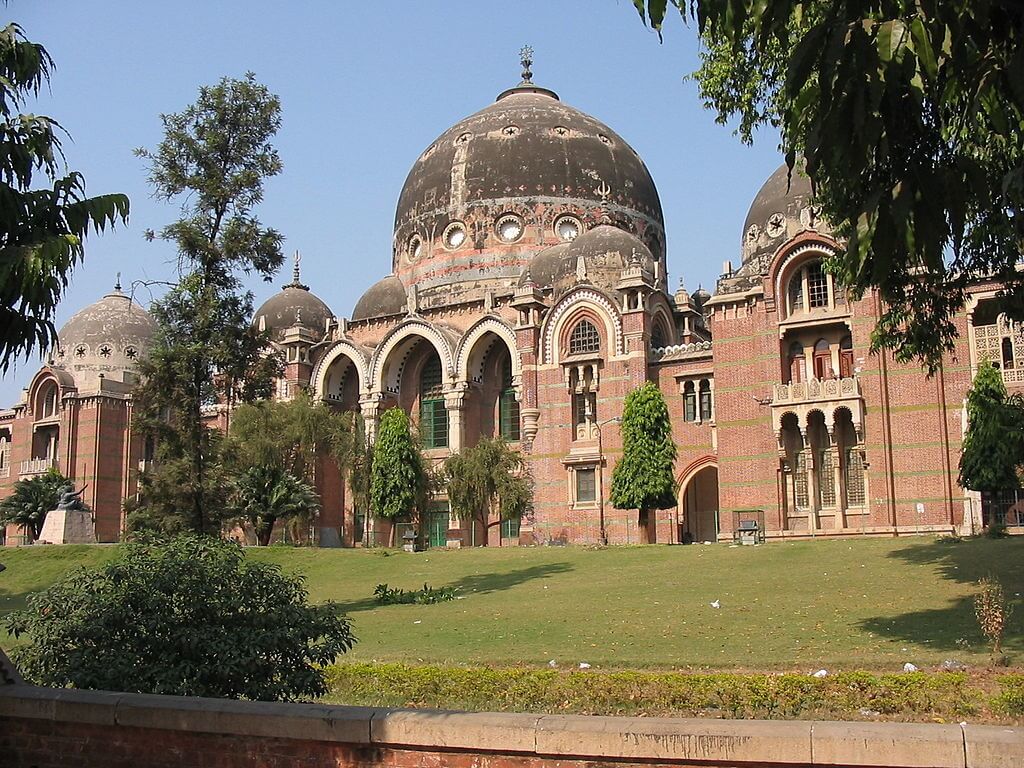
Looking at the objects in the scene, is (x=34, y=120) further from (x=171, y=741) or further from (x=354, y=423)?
(x=354, y=423)

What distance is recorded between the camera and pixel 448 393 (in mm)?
43656

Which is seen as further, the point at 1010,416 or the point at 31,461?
the point at 31,461

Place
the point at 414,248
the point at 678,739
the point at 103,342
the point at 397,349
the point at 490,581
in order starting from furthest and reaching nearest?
the point at 103,342, the point at 414,248, the point at 397,349, the point at 490,581, the point at 678,739

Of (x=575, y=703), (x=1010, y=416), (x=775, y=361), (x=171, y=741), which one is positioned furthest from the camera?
(x=775, y=361)

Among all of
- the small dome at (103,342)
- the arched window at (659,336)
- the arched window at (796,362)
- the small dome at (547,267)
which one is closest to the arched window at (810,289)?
the arched window at (796,362)

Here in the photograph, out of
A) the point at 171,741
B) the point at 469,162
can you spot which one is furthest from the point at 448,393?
the point at 171,741

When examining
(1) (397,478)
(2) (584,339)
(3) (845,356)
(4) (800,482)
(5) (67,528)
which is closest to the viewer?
(3) (845,356)

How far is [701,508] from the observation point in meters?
40.2

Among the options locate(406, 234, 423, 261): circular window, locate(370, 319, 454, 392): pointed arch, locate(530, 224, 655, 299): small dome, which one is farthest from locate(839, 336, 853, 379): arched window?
locate(406, 234, 423, 261): circular window

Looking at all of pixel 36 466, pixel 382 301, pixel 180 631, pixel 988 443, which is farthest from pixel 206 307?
pixel 36 466

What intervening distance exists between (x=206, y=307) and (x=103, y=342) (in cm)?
3633

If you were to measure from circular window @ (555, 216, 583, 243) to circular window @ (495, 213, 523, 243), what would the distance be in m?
1.70

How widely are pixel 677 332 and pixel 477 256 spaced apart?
33.5 feet

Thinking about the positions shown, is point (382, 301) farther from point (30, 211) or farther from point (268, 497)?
point (30, 211)
